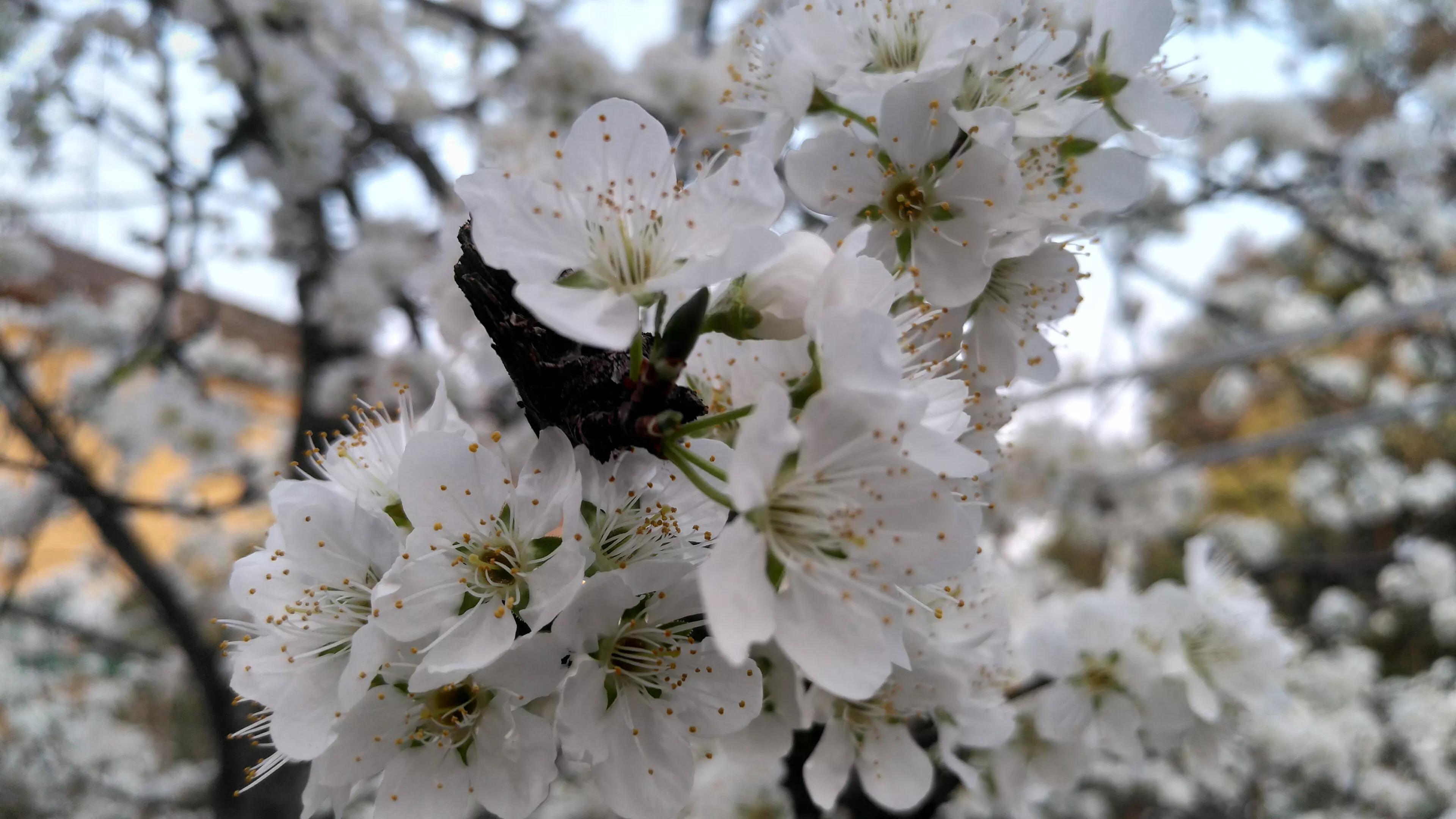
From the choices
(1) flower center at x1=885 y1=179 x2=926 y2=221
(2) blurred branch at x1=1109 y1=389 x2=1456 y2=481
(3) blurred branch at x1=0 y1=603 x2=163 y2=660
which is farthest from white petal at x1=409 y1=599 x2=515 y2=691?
(2) blurred branch at x1=1109 y1=389 x2=1456 y2=481

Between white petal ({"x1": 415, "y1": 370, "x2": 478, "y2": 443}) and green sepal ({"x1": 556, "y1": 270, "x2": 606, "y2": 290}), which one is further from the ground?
green sepal ({"x1": 556, "y1": 270, "x2": 606, "y2": 290})

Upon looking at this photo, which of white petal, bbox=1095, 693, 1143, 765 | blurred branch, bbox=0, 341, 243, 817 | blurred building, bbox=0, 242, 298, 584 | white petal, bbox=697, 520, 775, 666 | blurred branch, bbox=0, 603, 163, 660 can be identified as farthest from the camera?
blurred building, bbox=0, 242, 298, 584

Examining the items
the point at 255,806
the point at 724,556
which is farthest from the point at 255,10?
the point at 724,556

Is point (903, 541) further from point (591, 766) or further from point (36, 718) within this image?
point (36, 718)

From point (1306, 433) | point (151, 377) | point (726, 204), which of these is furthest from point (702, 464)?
point (151, 377)

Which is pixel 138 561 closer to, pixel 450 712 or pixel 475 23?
pixel 475 23

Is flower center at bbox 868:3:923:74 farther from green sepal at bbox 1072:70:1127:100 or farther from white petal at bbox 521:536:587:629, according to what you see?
white petal at bbox 521:536:587:629
